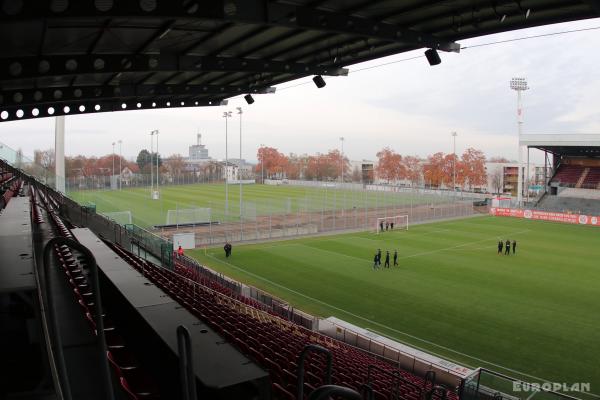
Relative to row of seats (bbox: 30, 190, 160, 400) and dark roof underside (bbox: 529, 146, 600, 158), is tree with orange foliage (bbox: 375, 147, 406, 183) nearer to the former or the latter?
dark roof underside (bbox: 529, 146, 600, 158)

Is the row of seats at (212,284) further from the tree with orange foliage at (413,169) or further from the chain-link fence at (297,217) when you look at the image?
the tree with orange foliage at (413,169)

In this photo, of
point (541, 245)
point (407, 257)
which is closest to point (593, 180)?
point (541, 245)

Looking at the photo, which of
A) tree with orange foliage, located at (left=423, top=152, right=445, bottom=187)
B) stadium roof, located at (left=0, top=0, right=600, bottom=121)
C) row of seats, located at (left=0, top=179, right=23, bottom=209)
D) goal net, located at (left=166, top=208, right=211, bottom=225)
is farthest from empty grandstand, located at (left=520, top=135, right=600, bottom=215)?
row of seats, located at (left=0, top=179, right=23, bottom=209)

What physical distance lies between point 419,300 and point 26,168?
27005 millimetres

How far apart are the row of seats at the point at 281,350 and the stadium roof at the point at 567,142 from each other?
47.2 meters

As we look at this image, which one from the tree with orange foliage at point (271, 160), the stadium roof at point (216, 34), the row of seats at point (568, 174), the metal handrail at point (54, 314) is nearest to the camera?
the metal handrail at point (54, 314)

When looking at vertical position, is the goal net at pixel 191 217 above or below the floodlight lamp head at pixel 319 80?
below

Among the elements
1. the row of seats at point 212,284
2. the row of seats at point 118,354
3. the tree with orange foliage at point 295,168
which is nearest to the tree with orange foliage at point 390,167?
the tree with orange foliage at point 295,168

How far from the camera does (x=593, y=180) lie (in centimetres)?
5631

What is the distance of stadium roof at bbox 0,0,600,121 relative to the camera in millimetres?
7117

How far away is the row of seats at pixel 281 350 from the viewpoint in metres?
4.70

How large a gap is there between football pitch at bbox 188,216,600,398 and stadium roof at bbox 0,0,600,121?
8764 mm

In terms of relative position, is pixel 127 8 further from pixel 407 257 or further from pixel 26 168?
pixel 26 168

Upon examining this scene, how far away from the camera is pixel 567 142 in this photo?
1967 inches
